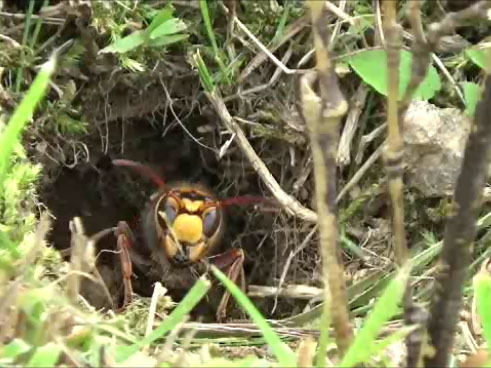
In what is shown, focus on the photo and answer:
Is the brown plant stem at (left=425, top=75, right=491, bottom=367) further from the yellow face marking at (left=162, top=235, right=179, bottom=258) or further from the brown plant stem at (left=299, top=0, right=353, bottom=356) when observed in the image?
the yellow face marking at (left=162, top=235, right=179, bottom=258)

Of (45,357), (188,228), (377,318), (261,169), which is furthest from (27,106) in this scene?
(188,228)

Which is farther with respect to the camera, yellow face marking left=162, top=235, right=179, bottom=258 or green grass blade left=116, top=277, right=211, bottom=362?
yellow face marking left=162, top=235, right=179, bottom=258

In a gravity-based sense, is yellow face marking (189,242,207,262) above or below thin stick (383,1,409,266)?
below

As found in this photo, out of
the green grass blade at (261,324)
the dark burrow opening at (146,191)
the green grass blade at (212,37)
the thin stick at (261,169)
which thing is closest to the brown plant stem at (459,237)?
the green grass blade at (261,324)

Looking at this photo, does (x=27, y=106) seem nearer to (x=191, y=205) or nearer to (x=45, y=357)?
(x=45, y=357)

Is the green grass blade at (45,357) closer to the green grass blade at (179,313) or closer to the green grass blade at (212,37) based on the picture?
the green grass blade at (179,313)

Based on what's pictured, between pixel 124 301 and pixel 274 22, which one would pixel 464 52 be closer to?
pixel 274 22

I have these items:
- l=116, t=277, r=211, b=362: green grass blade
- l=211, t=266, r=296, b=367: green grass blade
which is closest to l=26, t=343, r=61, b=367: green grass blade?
l=116, t=277, r=211, b=362: green grass blade
